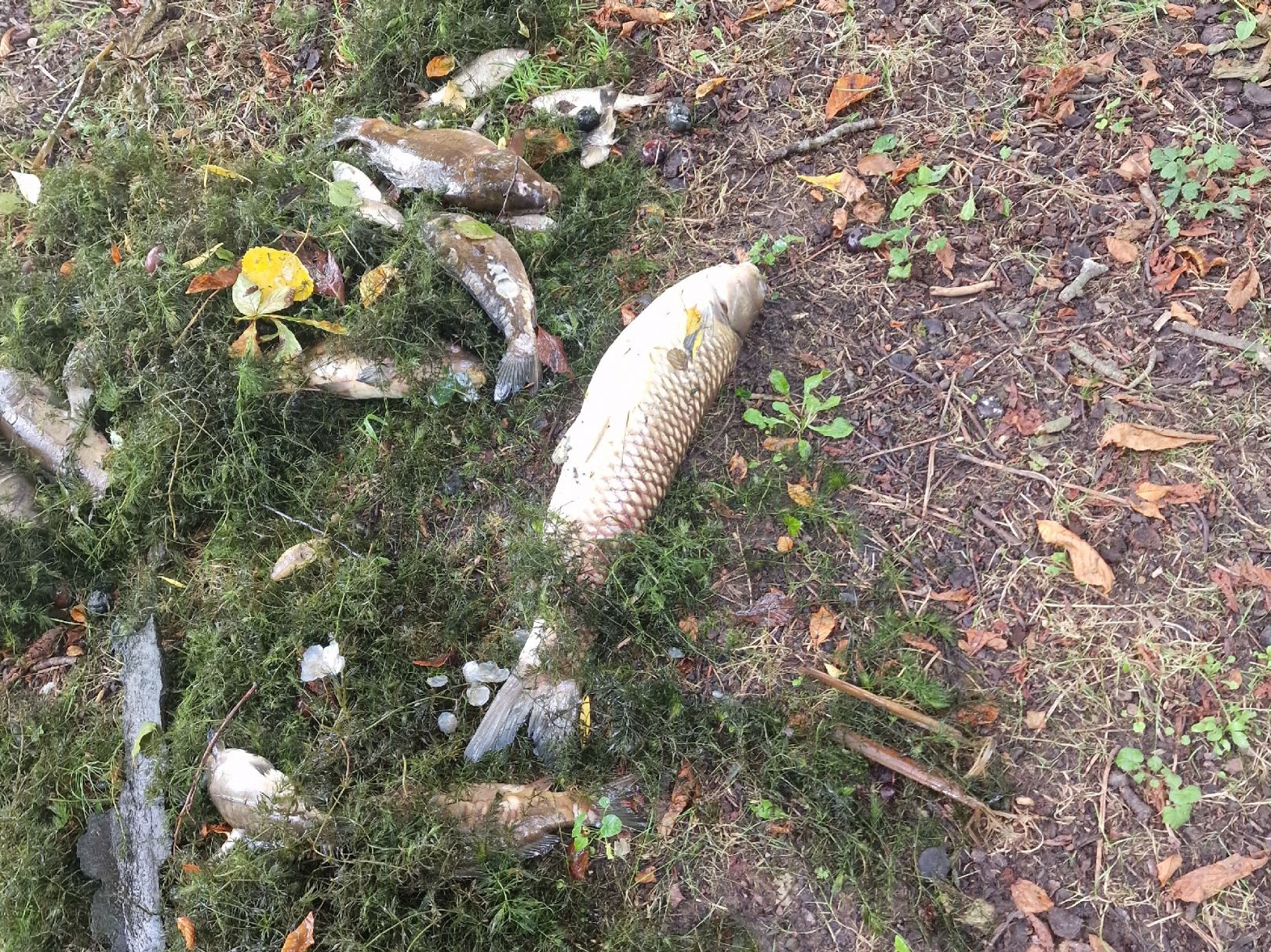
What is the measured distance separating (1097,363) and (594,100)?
2489 millimetres

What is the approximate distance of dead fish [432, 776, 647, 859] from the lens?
292 centimetres

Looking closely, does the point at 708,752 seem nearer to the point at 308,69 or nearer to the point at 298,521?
the point at 298,521

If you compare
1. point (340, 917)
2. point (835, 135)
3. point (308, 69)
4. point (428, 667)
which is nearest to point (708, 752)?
point (428, 667)

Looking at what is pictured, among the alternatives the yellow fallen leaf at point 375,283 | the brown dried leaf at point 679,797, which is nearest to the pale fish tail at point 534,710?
the brown dried leaf at point 679,797

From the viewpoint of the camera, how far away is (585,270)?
3727 millimetres

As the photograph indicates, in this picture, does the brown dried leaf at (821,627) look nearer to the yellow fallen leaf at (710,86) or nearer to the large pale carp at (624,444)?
the large pale carp at (624,444)

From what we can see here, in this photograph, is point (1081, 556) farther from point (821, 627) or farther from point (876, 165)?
point (876, 165)

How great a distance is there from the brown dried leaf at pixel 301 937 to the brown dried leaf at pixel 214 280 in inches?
103

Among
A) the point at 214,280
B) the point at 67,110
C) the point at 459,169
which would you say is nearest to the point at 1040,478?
the point at 459,169

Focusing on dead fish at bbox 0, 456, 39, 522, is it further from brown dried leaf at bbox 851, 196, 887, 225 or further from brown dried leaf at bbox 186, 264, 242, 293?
brown dried leaf at bbox 851, 196, 887, 225

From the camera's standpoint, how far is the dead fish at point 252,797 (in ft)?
9.75

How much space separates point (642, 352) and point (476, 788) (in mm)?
1733

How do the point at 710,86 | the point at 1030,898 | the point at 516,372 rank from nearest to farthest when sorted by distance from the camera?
the point at 1030,898 → the point at 516,372 → the point at 710,86

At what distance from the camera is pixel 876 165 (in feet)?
11.8
